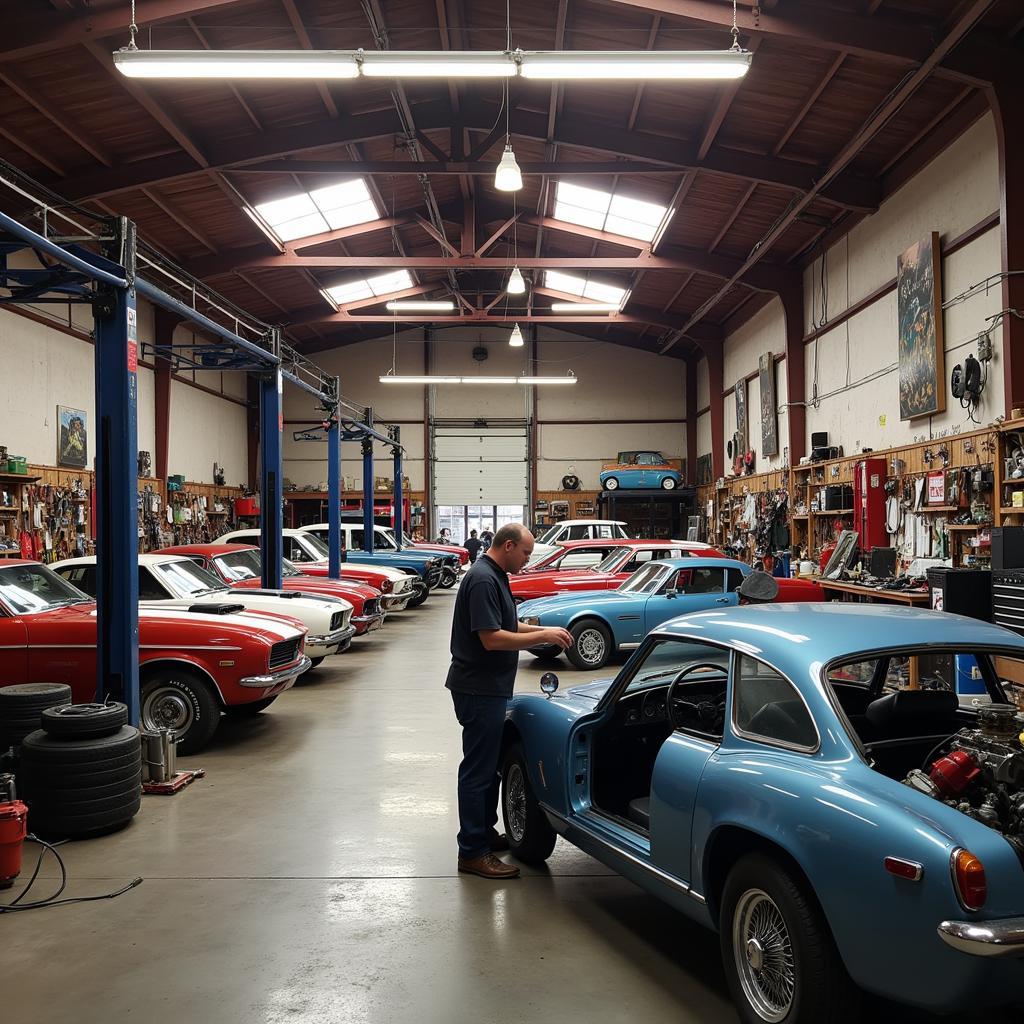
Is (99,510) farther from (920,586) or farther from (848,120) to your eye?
(848,120)

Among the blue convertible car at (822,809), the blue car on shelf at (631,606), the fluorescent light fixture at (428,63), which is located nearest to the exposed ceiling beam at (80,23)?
the fluorescent light fixture at (428,63)

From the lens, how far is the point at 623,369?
32406 millimetres

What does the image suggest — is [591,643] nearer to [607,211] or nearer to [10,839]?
[10,839]

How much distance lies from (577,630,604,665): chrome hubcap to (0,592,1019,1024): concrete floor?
4.74 metres

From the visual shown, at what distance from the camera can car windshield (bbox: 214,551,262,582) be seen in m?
11.2

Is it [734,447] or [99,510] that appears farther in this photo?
[734,447]

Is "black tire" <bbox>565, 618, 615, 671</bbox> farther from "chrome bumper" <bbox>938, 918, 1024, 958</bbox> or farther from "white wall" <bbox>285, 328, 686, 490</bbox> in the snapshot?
"white wall" <bbox>285, 328, 686, 490</bbox>

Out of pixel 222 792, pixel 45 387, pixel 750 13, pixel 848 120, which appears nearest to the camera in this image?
pixel 222 792

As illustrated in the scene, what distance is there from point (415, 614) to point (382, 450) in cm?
1513

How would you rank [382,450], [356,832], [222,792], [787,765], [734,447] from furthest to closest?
[382,450]
[734,447]
[222,792]
[356,832]
[787,765]

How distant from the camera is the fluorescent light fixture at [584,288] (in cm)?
2577

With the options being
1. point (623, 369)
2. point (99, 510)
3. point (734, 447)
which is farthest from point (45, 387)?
point (623, 369)

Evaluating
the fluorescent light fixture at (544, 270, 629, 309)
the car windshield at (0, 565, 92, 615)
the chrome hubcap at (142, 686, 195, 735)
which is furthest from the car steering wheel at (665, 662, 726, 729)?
the fluorescent light fixture at (544, 270, 629, 309)

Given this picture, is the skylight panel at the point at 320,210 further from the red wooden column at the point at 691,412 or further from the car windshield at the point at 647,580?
the red wooden column at the point at 691,412
